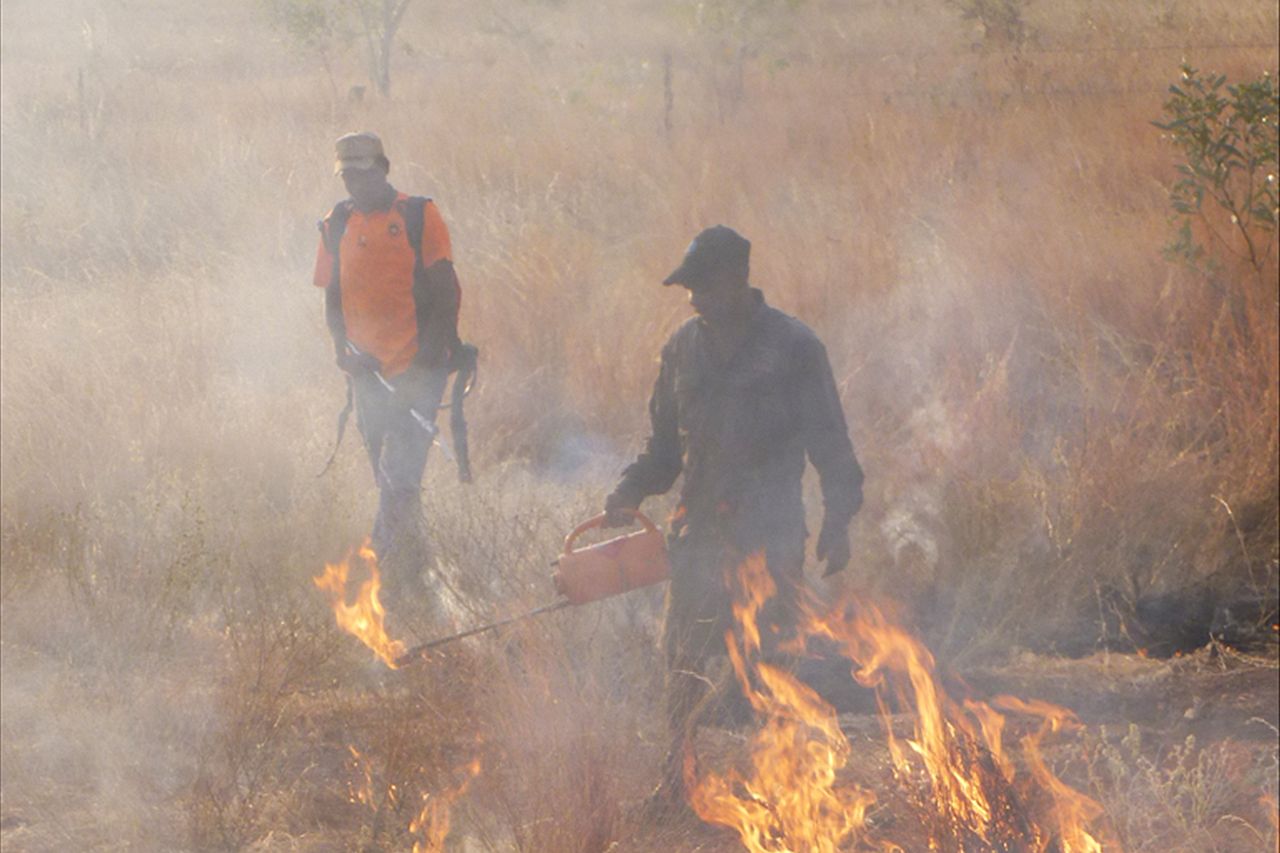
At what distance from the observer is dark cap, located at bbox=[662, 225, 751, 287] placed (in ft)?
13.3

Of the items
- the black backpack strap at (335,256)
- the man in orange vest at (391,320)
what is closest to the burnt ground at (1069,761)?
the man in orange vest at (391,320)

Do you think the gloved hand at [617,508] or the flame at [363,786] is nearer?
the flame at [363,786]

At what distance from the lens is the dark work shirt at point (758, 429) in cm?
418

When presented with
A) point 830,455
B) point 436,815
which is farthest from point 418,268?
point 436,815

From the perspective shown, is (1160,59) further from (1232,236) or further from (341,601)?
(341,601)

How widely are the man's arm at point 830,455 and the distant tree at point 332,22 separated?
25.7 ft

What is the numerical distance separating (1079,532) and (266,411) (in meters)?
3.91

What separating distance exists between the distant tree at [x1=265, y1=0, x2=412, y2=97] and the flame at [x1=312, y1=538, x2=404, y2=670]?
6353 mm

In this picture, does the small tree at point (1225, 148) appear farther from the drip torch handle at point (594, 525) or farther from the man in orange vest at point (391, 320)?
the drip torch handle at point (594, 525)

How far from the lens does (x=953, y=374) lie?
757 cm

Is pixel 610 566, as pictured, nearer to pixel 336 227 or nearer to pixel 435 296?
pixel 435 296

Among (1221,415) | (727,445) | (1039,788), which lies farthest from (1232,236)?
(1039,788)

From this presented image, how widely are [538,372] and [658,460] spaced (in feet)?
12.0

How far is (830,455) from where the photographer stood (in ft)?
13.7
